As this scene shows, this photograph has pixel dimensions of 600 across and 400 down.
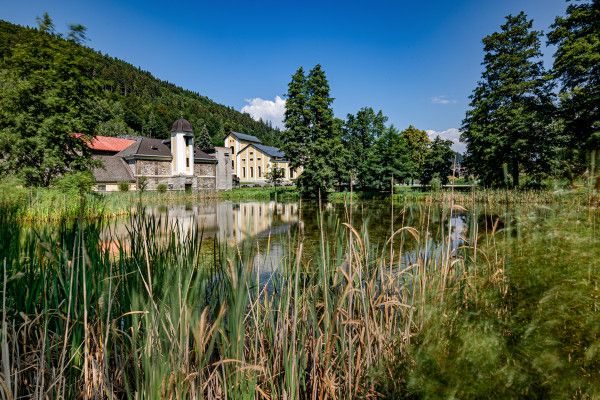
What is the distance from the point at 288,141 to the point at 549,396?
3218 cm

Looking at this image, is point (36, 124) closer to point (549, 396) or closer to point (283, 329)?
point (283, 329)

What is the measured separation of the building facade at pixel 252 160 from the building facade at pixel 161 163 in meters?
12.9

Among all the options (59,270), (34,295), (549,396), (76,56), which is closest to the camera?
(549,396)

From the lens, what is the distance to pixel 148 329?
1673 mm

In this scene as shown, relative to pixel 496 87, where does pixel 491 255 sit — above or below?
below

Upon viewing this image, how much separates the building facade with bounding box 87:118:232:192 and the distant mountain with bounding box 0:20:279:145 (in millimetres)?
19365

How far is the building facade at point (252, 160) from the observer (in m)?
59.1

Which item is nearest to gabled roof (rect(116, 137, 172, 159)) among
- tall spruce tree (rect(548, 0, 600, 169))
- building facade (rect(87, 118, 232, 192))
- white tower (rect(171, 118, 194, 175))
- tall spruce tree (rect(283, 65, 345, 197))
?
building facade (rect(87, 118, 232, 192))

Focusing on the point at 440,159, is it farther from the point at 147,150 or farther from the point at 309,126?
the point at 147,150

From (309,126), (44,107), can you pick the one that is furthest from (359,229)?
(309,126)

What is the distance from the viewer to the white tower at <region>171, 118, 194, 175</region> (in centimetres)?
4141

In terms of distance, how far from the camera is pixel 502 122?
84.4 feet

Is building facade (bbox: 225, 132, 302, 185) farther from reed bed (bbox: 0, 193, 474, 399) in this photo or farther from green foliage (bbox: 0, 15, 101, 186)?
reed bed (bbox: 0, 193, 474, 399)

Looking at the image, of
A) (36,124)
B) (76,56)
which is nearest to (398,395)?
(36,124)
